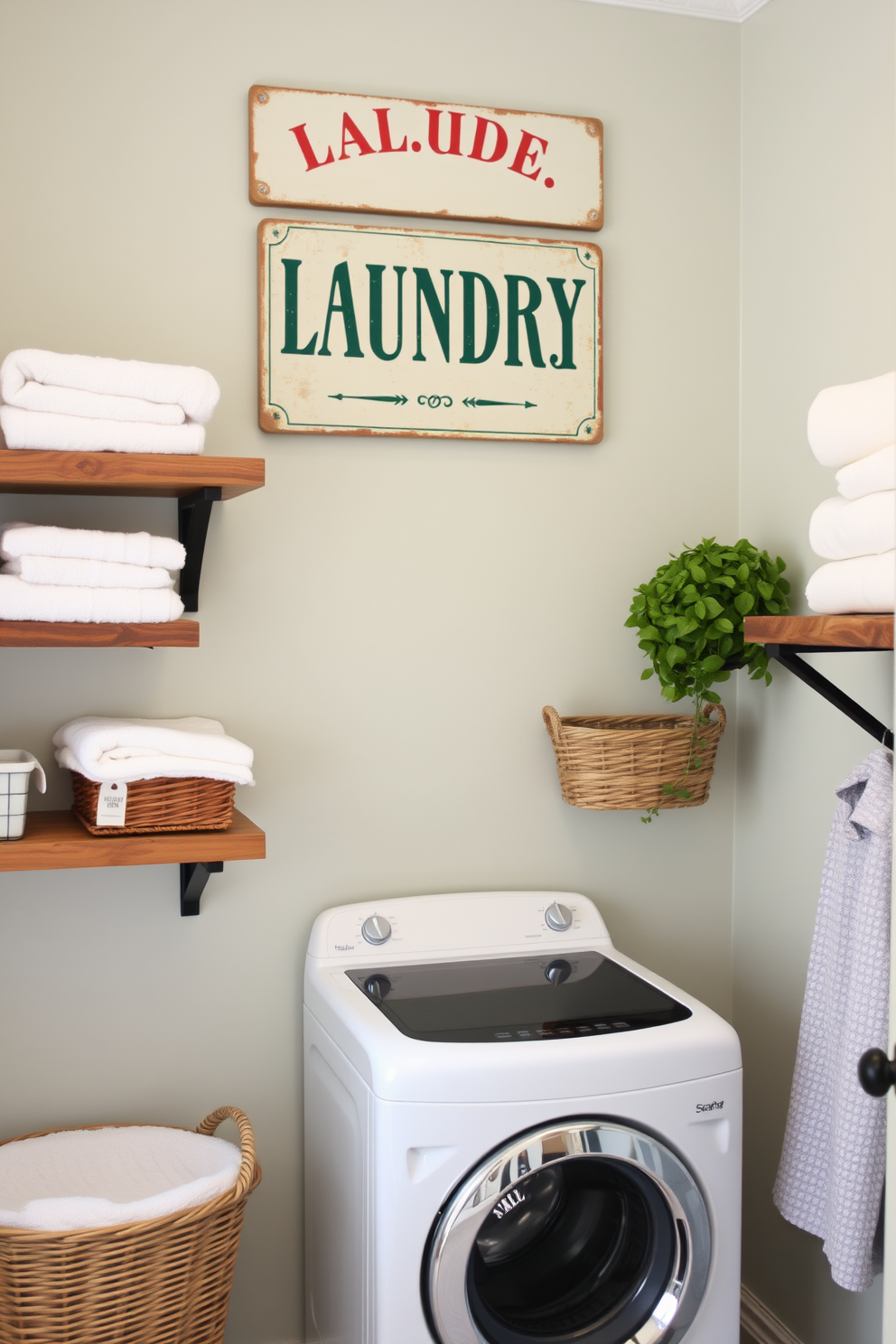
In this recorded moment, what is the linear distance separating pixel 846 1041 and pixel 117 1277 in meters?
1.08

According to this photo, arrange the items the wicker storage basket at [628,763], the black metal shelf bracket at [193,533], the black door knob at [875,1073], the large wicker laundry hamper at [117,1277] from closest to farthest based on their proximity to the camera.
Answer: the black door knob at [875,1073], the large wicker laundry hamper at [117,1277], the black metal shelf bracket at [193,533], the wicker storage basket at [628,763]

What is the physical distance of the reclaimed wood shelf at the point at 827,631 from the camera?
4.74 ft

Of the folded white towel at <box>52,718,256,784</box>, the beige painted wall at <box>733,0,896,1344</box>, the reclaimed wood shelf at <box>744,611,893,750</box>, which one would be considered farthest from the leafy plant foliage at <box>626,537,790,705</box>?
the folded white towel at <box>52,718,256,784</box>

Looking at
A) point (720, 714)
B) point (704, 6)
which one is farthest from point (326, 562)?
point (704, 6)

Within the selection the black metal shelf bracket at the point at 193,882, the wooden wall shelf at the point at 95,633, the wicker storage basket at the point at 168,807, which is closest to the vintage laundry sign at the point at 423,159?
the wooden wall shelf at the point at 95,633

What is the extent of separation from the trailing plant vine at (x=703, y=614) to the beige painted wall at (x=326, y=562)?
0.67 feet

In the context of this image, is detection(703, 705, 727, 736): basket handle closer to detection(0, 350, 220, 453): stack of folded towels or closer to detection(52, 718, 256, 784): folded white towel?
detection(52, 718, 256, 784): folded white towel

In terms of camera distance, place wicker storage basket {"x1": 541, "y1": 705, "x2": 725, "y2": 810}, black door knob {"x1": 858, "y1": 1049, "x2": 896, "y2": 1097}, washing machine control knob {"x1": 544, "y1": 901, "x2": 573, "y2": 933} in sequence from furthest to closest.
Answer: washing machine control knob {"x1": 544, "y1": 901, "x2": 573, "y2": 933}
wicker storage basket {"x1": 541, "y1": 705, "x2": 725, "y2": 810}
black door knob {"x1": 858, "y1": 1049, "x2": 896, "y2": 1097}

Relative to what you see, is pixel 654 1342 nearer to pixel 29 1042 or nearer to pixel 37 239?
pixel 29 1042

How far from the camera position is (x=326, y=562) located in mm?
2104

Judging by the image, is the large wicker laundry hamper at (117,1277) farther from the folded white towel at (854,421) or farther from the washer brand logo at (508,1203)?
the folded white towel at (854,421)

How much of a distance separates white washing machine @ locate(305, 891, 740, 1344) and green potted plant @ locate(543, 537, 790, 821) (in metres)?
0.35

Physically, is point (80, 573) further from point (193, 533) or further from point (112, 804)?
point (112, 804)

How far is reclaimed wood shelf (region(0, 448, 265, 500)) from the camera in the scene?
165 cm
